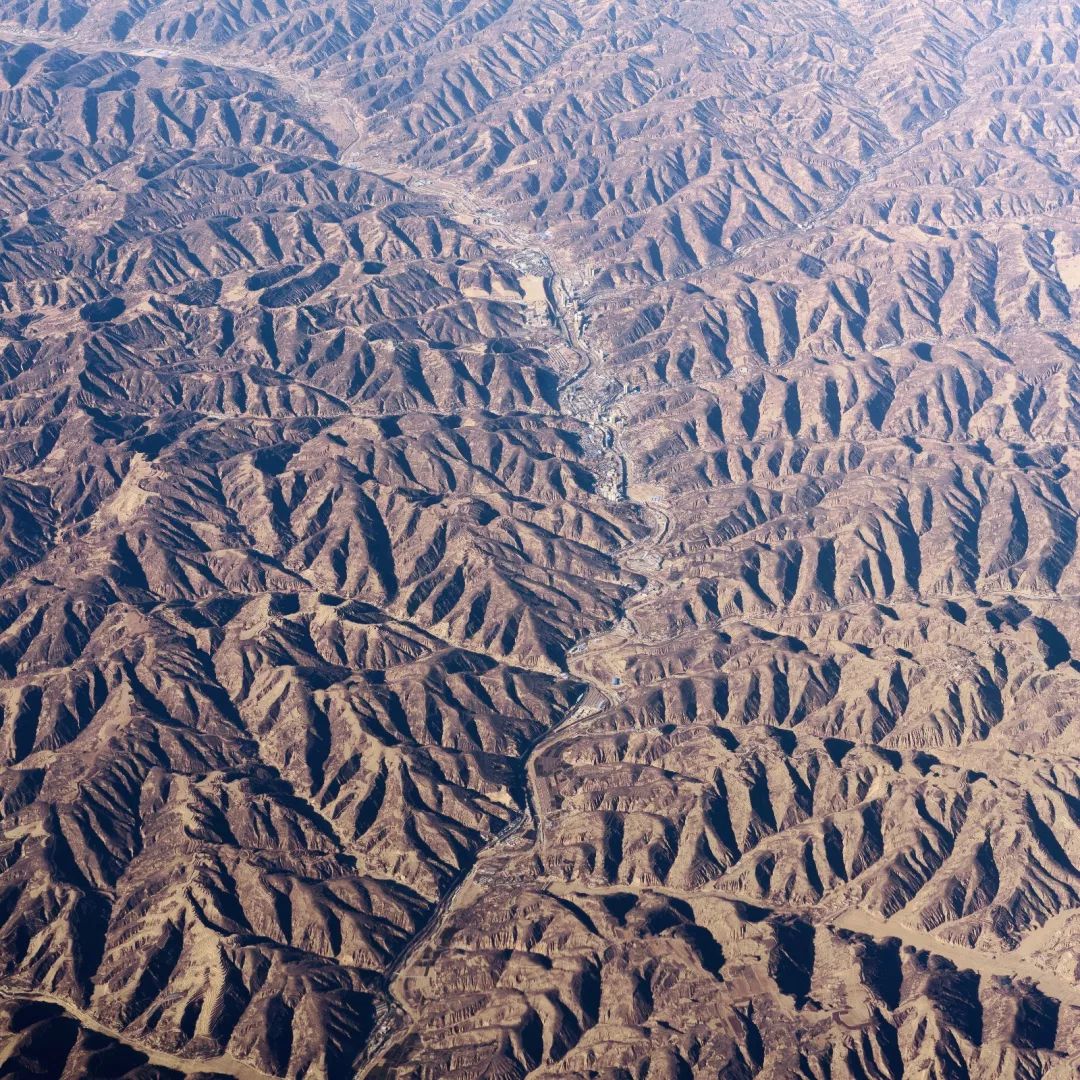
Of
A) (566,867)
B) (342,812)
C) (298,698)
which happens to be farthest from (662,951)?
(298,698)

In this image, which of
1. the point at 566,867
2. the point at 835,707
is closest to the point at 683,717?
the point at 835,707

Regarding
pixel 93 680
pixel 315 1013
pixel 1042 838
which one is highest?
pixel 93 680

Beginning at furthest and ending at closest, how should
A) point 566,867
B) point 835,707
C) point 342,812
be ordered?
point 835,707, point 342,812, point 566,867

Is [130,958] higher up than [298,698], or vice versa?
[298,698]

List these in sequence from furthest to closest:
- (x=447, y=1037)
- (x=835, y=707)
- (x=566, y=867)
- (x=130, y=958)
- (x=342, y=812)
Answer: (x=835, y=707)
(x=342, y=812)
(x=566, y=867)
(x=130, y=958)
(x=447, y=1037)

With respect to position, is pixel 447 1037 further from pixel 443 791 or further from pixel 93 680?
pixel 93 680

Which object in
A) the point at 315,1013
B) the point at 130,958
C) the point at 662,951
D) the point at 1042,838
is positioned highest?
the point at 130,958

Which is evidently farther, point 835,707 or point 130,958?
point 835,707

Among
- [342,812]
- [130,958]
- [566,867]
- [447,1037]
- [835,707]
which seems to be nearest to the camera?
[447,1037]

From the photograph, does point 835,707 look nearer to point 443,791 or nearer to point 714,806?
point 714,806
